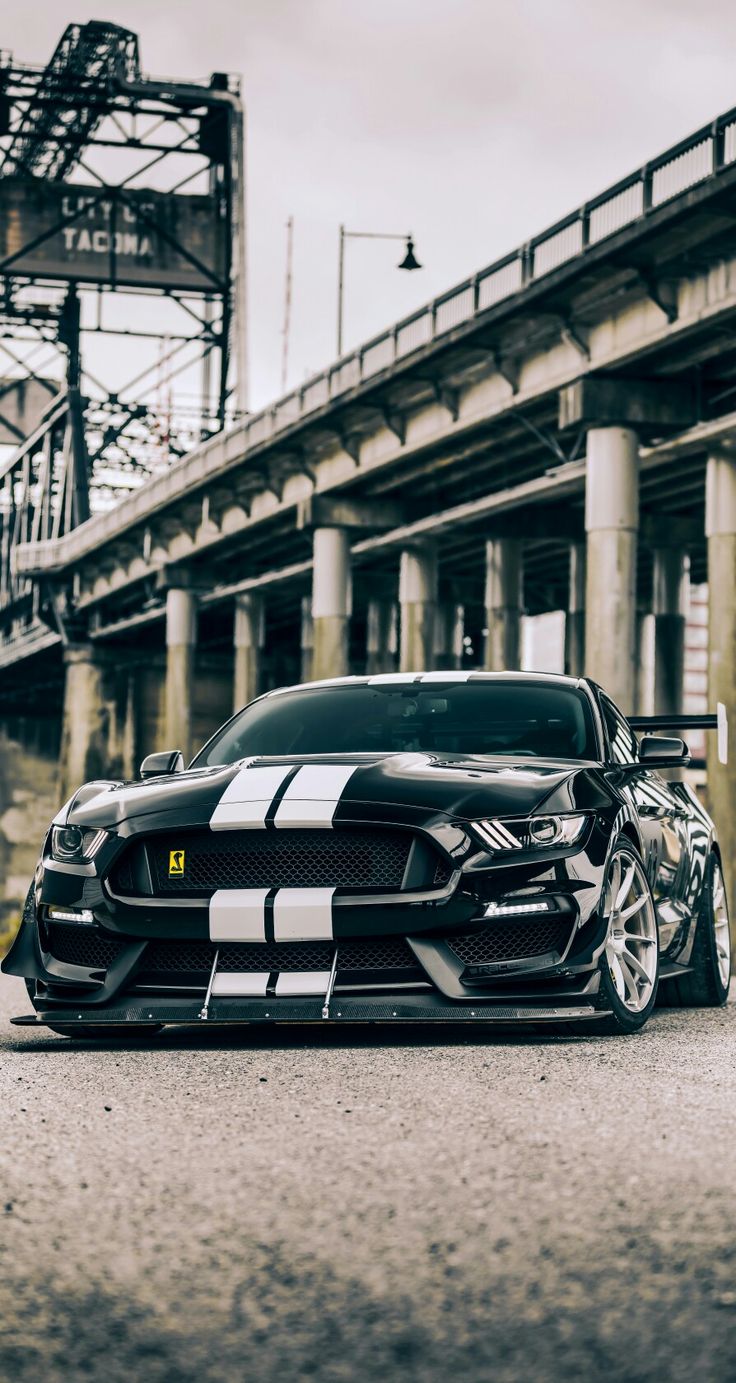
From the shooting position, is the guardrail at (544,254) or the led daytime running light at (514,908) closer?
the led daytime running light at (514,908)

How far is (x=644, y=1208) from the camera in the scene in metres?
3.74

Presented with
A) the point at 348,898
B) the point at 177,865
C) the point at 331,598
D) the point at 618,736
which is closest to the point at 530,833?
the point at 348,898

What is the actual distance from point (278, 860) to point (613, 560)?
2396cm

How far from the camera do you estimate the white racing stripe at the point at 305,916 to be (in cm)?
615

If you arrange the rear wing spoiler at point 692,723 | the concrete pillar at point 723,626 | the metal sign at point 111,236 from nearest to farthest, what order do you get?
the rear wing spoiler at point 692,723, the concrete pillar at point 723,626, the metal sign at point 111,236

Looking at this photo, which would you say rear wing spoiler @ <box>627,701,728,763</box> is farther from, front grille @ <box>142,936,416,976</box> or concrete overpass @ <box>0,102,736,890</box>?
concrete overpass @ <box>0,102,736,890</box>

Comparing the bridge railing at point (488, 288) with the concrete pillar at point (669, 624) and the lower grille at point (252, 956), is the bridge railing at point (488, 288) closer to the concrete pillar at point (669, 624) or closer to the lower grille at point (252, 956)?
the concrete pillar at point (669, 624)

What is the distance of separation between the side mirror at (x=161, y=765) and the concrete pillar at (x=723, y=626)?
24.2 meters

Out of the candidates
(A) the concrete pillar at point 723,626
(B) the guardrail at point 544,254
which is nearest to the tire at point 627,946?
(B) the guardrail at point 544,254

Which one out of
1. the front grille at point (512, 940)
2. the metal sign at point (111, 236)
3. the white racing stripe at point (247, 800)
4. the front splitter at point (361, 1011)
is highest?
the metal sign at point (111, 236)

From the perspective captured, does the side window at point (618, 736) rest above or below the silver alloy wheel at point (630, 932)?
above

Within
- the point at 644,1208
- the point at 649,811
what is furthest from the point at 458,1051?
the point at 644,1208

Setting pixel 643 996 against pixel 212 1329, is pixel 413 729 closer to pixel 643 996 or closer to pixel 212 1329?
pixel 643 996

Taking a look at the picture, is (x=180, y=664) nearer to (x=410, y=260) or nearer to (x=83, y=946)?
(x=410, y=260)
